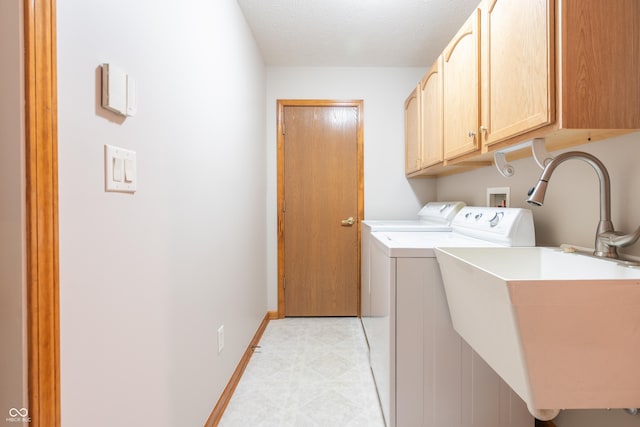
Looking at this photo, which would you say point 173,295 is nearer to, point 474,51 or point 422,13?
point 474,51

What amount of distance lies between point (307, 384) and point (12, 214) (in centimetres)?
174

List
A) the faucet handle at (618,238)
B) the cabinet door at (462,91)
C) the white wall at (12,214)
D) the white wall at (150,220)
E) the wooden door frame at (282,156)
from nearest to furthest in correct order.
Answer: the white wall at (12,214) < the white wall at (150,220) < the faucet handle at (618,238) < the cabinet door at (462,91) < the wooden door frame at (282,156)

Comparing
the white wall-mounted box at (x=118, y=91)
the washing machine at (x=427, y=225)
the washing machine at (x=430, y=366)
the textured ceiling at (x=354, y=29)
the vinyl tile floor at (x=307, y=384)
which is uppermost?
the textured ceiling at (x=354, y=29)

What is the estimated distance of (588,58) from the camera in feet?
3.26

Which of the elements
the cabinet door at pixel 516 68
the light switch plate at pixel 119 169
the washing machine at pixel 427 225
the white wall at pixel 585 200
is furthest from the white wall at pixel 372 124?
the light switch plate at pixel 119 169

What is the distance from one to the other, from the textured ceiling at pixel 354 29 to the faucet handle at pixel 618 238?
1.71 metres

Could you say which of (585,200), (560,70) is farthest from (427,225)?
(560,70)

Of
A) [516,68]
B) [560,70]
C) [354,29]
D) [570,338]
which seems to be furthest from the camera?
[354,29]

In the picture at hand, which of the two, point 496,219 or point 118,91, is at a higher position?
point 118,91

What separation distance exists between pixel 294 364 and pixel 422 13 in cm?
246

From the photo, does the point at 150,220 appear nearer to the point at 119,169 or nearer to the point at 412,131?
the point at 119,169

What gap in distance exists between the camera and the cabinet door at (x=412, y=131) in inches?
102

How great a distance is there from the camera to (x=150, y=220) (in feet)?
3.31

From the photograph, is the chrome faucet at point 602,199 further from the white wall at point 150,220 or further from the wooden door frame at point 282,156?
the wooden door frame at point 282,156
